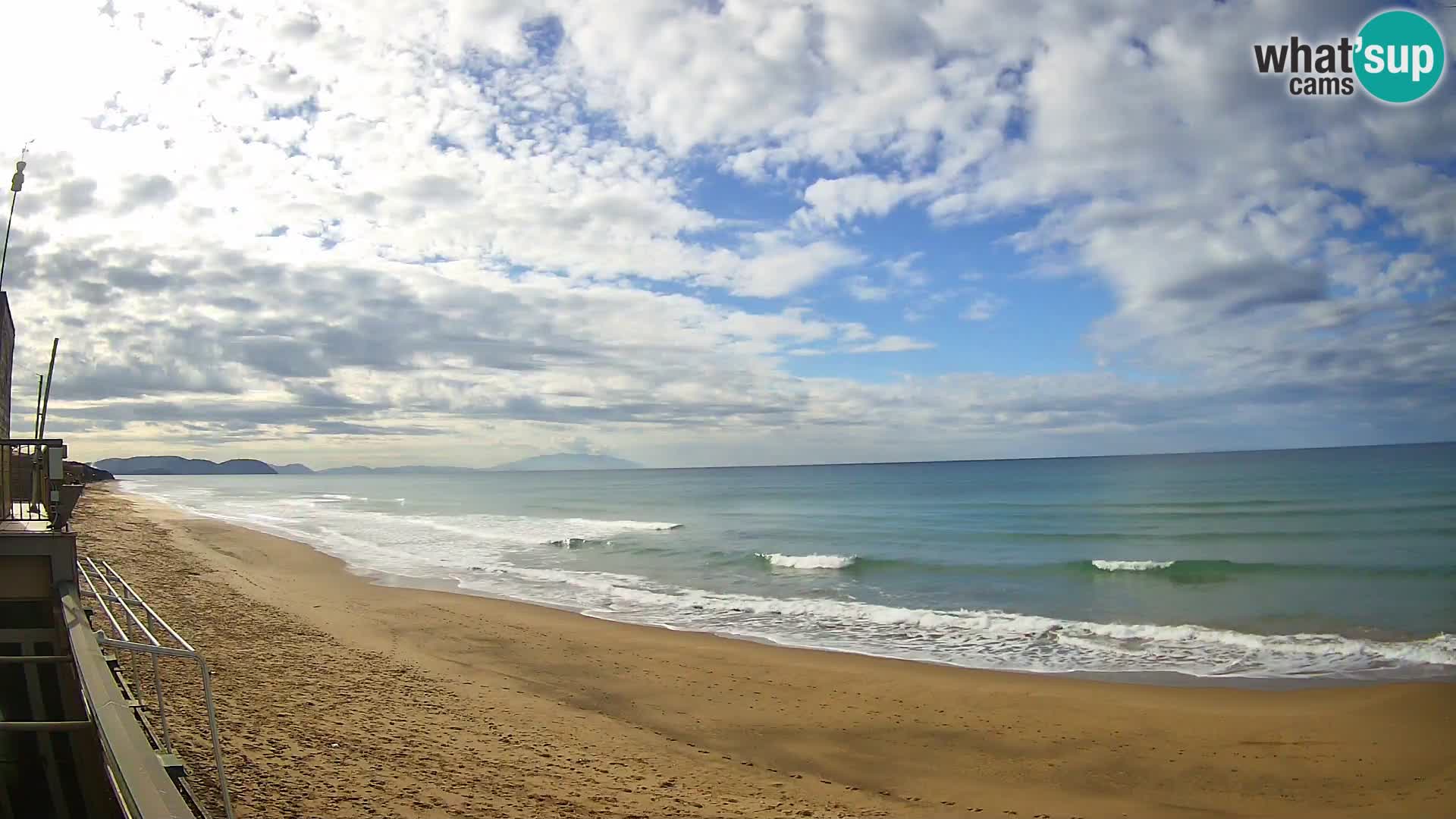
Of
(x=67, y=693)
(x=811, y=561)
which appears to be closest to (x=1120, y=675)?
(x=67, y=693)

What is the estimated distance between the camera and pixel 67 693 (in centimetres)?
745

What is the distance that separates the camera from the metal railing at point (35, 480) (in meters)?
10.6

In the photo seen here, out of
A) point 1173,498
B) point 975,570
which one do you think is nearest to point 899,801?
point 975,570

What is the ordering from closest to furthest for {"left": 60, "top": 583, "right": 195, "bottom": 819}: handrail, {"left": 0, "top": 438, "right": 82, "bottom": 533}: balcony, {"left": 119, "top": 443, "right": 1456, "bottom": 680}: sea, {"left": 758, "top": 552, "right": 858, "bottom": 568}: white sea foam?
1. {"left": 60, "top": 583, "right": 195, "bottom": 819}: handrail
2. {"left": 0, "top": 438, "right": 82, "bottom": 533}: balcony
3. {"left": 119, "top": 443, "right": 1456, "bottom": 680}: sea
4. {"left": 758, "top": 552, "right": 858, "bottom": 568}: white sea foam

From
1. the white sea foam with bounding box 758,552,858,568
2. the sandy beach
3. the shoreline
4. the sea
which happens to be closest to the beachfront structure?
the sandy beach

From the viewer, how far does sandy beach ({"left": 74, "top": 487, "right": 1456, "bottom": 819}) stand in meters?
6.91

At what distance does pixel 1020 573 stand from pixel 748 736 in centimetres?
1464

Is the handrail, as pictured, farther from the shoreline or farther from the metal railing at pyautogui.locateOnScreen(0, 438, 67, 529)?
the shoreline

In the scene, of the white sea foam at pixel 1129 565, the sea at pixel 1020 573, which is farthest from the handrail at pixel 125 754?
the white sea foam at pixel 1129 565

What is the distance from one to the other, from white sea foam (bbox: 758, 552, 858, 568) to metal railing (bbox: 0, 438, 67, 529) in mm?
17278

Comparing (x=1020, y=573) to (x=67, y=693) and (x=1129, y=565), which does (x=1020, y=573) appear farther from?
(x=67, y=693)

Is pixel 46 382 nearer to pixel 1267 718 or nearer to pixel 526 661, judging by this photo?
pixel 526 661

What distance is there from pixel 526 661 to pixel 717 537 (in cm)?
2154

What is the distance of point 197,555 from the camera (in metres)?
23.5
